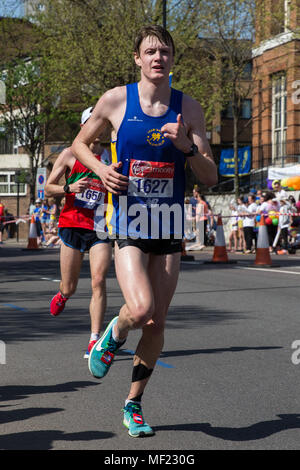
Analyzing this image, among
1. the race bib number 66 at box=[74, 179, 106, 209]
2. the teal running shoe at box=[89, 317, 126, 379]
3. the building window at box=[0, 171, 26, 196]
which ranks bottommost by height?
the teal running shoe at box=[89, 317, 126, 379]

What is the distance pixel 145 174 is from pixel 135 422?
53.3 inches

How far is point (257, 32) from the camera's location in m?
30.9

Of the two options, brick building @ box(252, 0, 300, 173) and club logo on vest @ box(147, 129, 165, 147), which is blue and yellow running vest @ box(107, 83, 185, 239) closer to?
club logo on vest @ box(147, 129, 165, 147)

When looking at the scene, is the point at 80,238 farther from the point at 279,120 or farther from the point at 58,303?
the point at 279,120

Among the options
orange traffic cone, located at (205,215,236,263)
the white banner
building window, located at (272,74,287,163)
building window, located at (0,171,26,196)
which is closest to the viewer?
orange traffic cone, located at (205,215,236,263)

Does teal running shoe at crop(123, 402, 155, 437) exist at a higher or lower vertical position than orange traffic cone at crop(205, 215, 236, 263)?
lower

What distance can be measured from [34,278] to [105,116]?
11005 millimetres

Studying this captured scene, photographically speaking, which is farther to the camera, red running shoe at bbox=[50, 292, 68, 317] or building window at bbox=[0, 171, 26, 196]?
building window at bbox=[0, 171, 26, 196]

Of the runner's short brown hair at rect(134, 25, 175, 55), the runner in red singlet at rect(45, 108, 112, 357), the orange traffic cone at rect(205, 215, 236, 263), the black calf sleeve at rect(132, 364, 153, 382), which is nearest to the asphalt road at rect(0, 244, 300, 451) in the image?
the black calf sleeve at rect(132, 364, 153, 382)

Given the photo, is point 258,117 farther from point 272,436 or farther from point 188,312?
point 272,436

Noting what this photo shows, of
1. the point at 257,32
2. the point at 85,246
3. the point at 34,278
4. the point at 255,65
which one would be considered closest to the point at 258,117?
the point at 255,65

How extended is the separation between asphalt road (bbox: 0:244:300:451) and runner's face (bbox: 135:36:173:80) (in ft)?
6.47

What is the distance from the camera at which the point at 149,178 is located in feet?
14.6

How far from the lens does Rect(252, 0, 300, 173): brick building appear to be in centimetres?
3206
